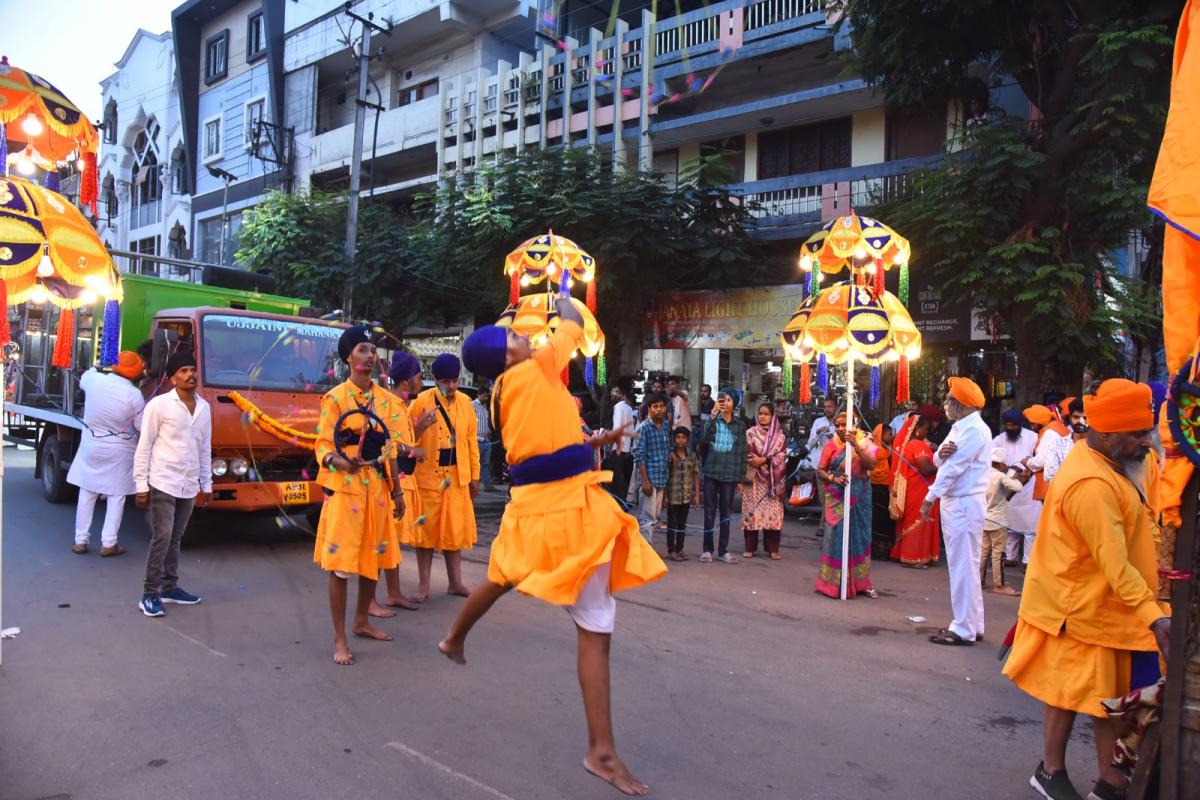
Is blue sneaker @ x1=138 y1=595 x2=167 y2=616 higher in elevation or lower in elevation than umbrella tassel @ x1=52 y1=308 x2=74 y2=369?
lower

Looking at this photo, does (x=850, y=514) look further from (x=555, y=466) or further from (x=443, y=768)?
(x=443, y=768)

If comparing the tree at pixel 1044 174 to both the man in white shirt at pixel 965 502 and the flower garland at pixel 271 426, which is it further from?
the flower garland at pixel 271 426

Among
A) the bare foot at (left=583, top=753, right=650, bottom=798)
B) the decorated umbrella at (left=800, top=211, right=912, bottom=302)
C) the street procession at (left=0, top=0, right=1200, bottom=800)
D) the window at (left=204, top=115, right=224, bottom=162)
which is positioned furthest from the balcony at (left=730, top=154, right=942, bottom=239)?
the window at (left=204, top=115, right=224, bottom=162)

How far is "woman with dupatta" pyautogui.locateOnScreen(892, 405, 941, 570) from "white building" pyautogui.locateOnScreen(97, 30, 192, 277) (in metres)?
27.7

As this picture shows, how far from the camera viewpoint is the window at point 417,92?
22.9 m

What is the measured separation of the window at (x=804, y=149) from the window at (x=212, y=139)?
1989 cm

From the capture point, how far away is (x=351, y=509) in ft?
16.4

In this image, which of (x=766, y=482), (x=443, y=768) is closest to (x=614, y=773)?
(x=443, y=768)

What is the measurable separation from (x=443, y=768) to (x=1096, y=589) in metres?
2.71

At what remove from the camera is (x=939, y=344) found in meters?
13.7

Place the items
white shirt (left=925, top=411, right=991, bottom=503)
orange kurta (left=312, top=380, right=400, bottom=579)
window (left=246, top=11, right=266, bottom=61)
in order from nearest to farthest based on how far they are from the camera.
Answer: orange kurta (left=312, top=380, right=400, bottom=579), white shirt (left=925, top=411, right=991, bottom=503), window (left=246, top=11, right=266, bottom=61)

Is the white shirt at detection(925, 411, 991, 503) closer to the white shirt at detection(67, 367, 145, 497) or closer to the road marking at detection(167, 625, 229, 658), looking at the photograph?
the road marking at detection(167, 625, 229, 658)

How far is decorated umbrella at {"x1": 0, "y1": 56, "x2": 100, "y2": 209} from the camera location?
5.45 metres

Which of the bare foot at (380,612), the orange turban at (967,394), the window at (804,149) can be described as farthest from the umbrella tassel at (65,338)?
the window at (804,149)
